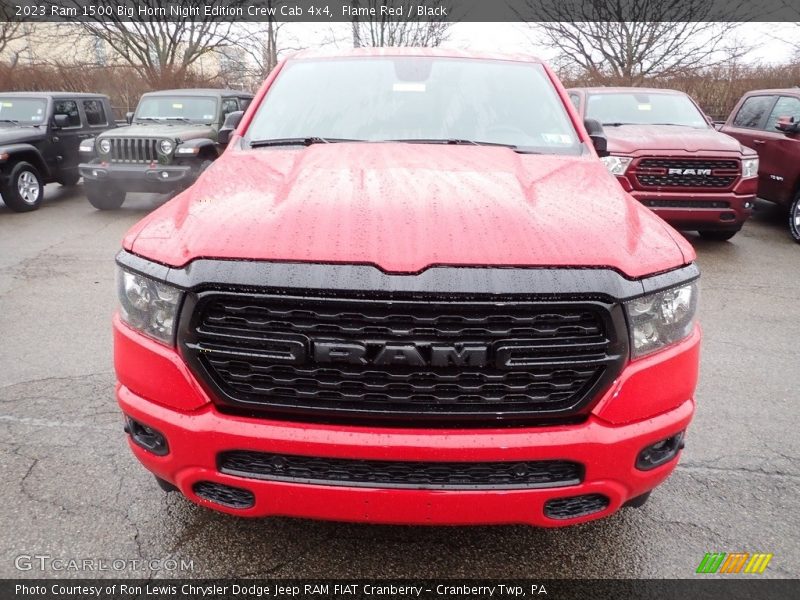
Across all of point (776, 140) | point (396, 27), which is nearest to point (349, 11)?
point (396, 27)

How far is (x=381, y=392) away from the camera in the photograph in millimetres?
1714

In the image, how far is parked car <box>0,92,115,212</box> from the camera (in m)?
8.96

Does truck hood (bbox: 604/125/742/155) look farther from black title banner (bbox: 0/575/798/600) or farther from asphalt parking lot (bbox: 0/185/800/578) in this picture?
black title banner (bbox: 0/575/798/600)

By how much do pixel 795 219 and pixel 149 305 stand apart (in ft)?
27.2

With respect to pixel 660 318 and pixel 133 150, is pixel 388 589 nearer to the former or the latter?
pixel 660 318

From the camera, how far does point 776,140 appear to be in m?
7.81

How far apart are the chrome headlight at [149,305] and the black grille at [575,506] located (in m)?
1.28

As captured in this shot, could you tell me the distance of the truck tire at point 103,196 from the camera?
9.17 m

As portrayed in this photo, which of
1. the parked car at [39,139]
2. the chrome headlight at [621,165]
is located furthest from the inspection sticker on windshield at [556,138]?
the parked car at [39,139]

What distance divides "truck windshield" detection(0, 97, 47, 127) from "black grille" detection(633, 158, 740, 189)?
30.9ft

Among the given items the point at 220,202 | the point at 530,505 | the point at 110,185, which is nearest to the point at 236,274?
the point at 220,202

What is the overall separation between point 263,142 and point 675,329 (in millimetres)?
2055

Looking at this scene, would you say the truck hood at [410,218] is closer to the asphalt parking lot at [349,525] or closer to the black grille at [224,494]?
the black grille at [224,494]

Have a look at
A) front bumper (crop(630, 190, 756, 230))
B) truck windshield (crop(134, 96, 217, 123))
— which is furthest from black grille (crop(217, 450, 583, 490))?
truck windshield (crop(134, 96, 217, 123))
